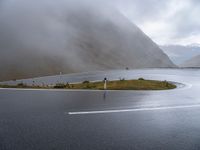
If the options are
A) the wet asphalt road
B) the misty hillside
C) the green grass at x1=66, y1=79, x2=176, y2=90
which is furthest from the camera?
the misty hillside

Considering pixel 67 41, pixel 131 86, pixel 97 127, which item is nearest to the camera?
pixel 97 127

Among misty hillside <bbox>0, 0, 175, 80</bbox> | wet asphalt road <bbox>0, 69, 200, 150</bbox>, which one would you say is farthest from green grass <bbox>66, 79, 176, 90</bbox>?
misty hillside <bbox>0, 0, 175, 80</bbox>

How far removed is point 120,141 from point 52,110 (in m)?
3.48

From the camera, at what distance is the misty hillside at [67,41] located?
133375 mm

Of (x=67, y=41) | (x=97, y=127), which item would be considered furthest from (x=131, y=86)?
(x=67, y=41)

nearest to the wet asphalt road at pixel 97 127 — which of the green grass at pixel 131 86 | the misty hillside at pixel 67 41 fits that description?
the green grass at pixel 131 86

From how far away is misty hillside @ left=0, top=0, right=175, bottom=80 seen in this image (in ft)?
438

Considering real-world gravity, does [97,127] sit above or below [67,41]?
below

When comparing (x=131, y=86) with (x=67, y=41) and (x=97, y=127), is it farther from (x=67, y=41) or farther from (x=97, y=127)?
(x=67, y=41)

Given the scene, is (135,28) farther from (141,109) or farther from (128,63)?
(141,109)

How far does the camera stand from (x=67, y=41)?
161875 mm

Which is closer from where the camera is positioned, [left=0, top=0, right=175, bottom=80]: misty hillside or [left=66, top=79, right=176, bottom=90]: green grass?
[left=66, top=79, right=176, bottom=90]: green grass

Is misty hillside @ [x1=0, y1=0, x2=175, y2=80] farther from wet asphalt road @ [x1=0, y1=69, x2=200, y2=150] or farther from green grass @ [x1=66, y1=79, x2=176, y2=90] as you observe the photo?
wet asphalt road @ [x1=0, y1=69, x2=200, y2=150]

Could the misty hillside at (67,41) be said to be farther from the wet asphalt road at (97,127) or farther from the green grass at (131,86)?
the wet asphalt road at (97,127)
